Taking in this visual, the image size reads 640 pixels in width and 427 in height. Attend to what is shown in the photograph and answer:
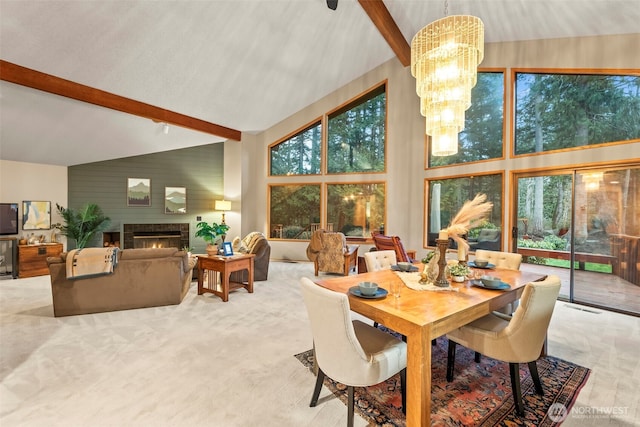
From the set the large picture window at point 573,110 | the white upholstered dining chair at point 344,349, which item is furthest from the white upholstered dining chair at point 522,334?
the large picture window at point 573,110

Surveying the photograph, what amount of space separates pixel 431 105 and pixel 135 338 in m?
3.94

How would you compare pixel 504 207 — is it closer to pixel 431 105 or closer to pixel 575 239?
pixel 575 239

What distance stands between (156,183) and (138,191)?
456mm

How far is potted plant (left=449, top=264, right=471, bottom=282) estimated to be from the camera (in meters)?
2.23

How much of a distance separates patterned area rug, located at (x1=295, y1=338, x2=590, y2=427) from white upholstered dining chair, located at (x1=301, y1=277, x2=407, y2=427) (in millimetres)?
393

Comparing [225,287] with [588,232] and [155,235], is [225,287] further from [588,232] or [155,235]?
[588,232]

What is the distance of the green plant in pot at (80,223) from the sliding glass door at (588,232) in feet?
28.1

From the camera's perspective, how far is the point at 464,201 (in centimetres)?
559

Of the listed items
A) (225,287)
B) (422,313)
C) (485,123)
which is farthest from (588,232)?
(225,287)

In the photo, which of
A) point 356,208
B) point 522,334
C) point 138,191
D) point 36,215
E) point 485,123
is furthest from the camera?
point 138,191

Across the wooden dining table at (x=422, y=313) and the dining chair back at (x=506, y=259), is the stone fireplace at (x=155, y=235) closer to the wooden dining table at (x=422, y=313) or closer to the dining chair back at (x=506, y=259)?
the wooden dining table at (x=422, y=313)

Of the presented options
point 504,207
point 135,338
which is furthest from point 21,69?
point 504,207

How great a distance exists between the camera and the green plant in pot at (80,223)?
6160mm

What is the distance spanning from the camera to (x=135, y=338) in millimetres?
2879
